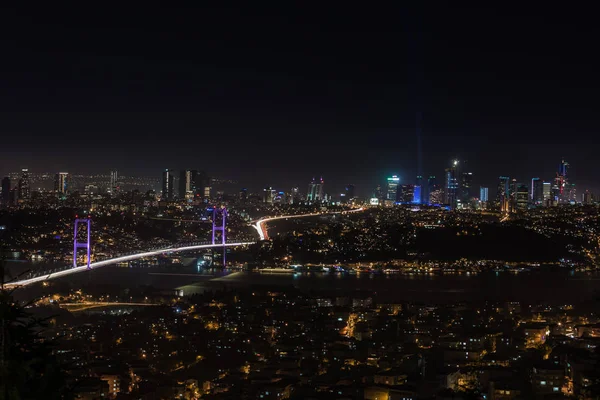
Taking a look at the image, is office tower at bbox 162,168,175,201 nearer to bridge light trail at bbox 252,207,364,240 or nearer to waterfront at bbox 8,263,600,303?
bridge light trail at bbox 252,207,364,240

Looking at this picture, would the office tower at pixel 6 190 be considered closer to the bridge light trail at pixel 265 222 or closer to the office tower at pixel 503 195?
the bridge light trail at pixel 265 222

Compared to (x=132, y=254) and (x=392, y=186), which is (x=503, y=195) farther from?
(x=132, y=254)

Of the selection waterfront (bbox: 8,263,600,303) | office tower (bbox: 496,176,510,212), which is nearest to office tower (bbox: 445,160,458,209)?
office tower (bbox: 496,176,510,212)

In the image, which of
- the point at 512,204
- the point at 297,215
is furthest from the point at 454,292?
the point at 512,204

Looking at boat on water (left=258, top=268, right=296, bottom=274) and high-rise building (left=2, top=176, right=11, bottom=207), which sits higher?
high-rise building (left=2, top=176, right=11, bottom=207)

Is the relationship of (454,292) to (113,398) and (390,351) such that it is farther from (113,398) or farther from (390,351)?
(113,398)

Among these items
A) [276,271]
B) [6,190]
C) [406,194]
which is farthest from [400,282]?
[406,194]
